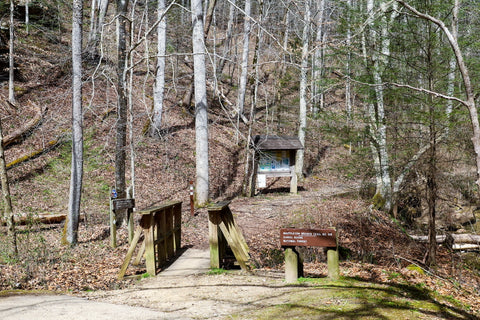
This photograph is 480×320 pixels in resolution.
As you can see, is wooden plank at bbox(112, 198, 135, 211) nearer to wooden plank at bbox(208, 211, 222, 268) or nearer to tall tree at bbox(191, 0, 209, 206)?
wooden plank at bbox(208, 211, 222, 268)

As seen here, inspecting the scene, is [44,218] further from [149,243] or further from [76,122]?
[149,243]

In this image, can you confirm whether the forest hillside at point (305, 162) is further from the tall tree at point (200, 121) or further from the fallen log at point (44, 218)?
the tall tree at point (200, 121)

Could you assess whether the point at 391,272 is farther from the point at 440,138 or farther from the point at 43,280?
the point at 43,280

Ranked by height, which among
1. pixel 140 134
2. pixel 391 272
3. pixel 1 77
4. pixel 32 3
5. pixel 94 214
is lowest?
pixel 391 272

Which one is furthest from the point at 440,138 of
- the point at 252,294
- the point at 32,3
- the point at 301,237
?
the point at 32,3

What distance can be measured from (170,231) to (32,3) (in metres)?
19.3

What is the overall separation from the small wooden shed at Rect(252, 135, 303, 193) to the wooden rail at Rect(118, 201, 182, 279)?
25.6ft

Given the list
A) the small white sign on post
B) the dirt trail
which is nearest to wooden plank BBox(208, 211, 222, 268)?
the dirt trail

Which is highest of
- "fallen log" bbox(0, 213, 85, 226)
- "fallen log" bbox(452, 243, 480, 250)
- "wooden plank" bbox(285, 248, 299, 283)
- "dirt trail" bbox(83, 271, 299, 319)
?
"fallen log" bbox(0, 213, 85, 226)

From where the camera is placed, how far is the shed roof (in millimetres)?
16859

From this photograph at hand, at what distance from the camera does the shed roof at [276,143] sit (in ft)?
55.3

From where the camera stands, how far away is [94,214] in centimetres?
1220

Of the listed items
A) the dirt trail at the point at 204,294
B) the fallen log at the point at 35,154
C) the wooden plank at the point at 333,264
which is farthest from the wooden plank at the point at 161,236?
the fallen log at the point at 35,154

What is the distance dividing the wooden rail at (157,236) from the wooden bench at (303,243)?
2557mm
